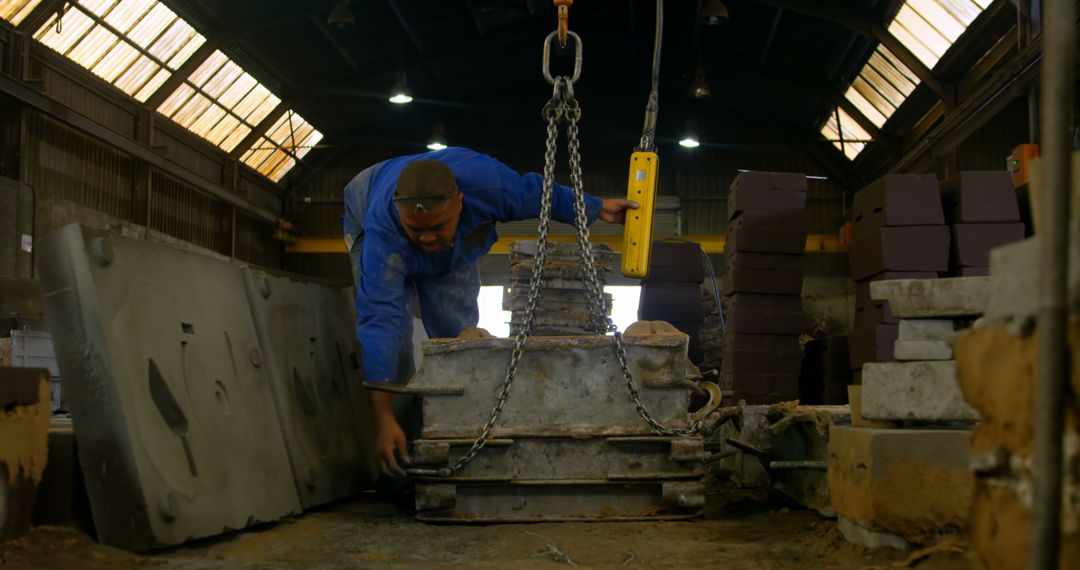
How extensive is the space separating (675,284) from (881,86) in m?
7.69

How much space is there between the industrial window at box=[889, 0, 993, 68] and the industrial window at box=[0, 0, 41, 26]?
Answer: 11.7 m

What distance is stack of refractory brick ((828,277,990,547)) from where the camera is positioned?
3203 mm

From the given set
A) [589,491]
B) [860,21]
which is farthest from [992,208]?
[860,21]

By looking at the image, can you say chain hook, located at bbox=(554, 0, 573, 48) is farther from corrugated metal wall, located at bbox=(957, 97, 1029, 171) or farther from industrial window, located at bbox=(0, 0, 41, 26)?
corrugated metal wall, located at bbox=(957, 97, 1029, 171)

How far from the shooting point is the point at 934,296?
11.1 ft

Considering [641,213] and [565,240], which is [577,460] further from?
[565,240]

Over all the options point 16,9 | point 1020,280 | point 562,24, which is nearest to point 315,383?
point 562,24

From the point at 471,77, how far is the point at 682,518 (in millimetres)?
17367

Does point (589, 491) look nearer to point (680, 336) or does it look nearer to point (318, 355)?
point (680, 336)

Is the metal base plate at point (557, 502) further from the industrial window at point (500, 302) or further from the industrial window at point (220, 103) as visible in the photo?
the industrial window at point (500, 302)

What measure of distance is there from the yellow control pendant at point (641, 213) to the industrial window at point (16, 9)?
10.7 m

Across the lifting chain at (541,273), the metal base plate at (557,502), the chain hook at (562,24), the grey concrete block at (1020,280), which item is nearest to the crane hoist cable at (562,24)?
the chain hook at (562,24)

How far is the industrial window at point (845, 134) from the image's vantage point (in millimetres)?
18953

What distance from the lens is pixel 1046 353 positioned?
1552 millimetres
